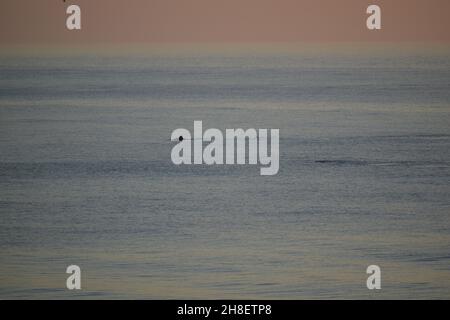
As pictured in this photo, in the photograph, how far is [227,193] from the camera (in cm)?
2619

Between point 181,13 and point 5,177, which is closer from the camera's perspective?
point 5,177

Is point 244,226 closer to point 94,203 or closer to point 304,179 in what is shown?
point 94,203

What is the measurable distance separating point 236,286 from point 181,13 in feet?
109

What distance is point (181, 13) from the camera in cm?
4959

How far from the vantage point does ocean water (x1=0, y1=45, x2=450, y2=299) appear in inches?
700

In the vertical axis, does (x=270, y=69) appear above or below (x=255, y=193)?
above

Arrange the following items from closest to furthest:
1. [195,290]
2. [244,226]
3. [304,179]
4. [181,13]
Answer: [195,290] → [244,226] → [304,179] → [181,13]

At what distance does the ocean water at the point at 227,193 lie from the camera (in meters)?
17.8

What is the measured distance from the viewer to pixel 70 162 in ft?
94.2

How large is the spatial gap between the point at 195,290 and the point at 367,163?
41.9 feet
